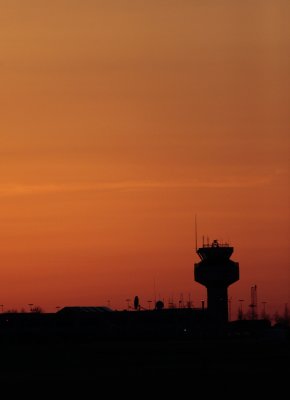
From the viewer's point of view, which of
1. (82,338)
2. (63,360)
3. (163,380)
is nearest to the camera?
(163,380)

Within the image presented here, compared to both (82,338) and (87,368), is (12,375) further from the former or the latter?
(82,338)

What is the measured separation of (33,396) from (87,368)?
28617 mm

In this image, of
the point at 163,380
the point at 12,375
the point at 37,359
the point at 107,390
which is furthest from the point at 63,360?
the point at 107,390

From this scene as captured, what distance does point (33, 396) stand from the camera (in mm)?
68812

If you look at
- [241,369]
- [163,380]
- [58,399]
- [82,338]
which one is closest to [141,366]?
[241,369]

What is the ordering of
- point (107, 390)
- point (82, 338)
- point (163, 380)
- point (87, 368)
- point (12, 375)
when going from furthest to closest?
point (82, 338)
point (87, 368)
point (12, 375)
point (163, 380)
point (107, 390)

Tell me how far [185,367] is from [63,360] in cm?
2173

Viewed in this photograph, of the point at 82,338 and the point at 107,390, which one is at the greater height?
the point at 82,338

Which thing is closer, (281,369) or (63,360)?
(281,369)

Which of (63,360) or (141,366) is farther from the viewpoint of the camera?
(63,360)

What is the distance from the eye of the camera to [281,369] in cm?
9069

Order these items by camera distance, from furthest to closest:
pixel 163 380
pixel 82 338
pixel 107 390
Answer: pixel 82 338, pixel 163 380, pixel 107 390

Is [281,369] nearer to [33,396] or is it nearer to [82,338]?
[33,396]

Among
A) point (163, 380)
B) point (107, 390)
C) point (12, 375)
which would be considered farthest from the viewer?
point (12, 375)
